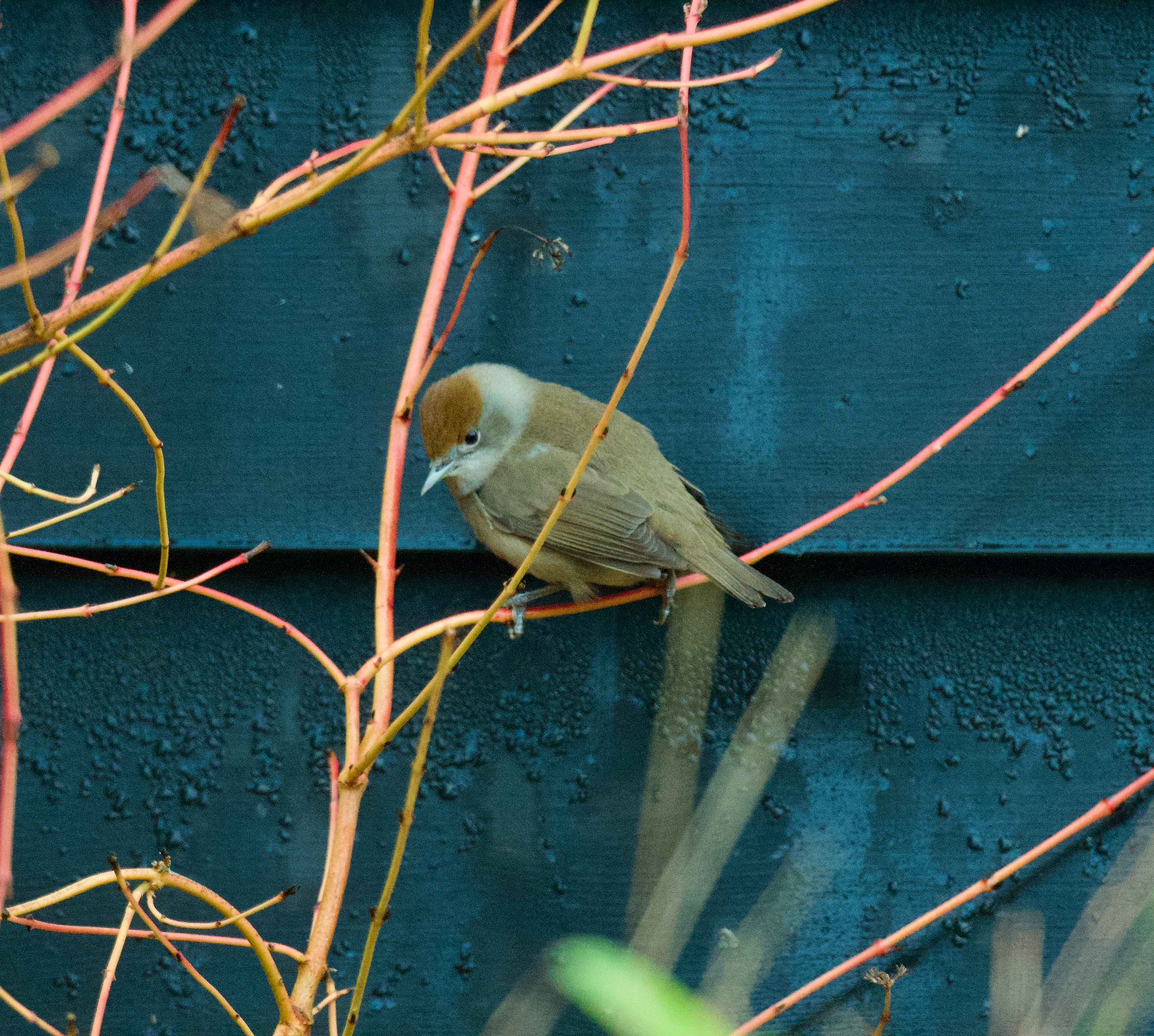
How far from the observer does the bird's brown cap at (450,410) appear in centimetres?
146

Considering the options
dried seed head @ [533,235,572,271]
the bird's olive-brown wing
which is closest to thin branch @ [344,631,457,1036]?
dried seed head @ [533,235,572,271]

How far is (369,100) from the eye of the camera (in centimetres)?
157

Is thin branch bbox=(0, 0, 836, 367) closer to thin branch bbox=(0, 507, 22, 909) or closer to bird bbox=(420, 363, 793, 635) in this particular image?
thin branch bbox=(0, 507, 22, 909)

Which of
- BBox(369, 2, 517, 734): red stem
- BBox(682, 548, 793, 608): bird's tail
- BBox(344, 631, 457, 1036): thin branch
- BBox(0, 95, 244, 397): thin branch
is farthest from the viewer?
BBox(682, 548, 793, 608): bird's tail

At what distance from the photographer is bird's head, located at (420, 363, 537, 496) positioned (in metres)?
1.47

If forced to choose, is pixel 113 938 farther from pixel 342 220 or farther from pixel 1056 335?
pixel 1056 335

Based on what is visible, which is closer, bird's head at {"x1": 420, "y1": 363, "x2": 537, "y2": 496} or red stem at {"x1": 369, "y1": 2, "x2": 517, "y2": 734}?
red stem at {"x1": 369, "y1": 2, "x2": 517, "y2": 734}

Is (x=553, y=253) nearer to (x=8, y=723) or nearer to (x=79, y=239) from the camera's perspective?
(x=79, y=239)

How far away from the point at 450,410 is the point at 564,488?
0.70ft

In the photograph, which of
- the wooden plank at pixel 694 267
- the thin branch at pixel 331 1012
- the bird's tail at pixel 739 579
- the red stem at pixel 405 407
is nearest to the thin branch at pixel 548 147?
the red stem at pixel 405 407

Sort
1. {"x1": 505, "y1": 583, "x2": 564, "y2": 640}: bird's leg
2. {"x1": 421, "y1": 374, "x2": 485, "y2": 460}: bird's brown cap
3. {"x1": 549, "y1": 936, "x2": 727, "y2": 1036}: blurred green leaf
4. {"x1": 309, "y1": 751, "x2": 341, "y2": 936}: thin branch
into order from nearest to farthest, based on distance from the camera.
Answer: {"x1": 549, "y1": 936, "x2": 727, "y2": 1036}: blurred green leaf → {"x1": 309, "y1": 751, "x2": 341, "y2": 936}: thin branch → {"x1": 505, "y1": 583, "x2": 564, "y2": 640}: bird's leg → {"x1": 421, "y1": 374, "x2": 485, "y2": 460}: bird's brown cap

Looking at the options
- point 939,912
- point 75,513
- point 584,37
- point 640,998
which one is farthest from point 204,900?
point 939,912

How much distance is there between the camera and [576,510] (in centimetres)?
144

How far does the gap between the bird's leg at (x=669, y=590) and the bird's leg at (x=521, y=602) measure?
174 mm
